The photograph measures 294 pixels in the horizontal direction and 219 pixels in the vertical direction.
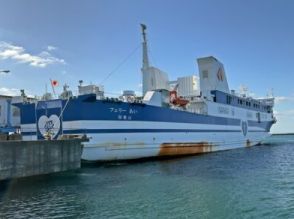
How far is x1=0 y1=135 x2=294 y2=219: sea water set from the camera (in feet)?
44.4

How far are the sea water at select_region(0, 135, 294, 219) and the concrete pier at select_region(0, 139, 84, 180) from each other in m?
0.73

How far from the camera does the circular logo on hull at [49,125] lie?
28547 millimetres

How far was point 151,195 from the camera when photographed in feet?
54.5

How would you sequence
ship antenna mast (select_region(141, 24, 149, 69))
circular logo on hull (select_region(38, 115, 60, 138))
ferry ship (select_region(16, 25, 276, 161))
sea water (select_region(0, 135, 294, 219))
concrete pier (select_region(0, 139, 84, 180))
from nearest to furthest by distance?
1. sea water (select_region(0, 135, 294, 219))
2. concrete pier (select_region(0, 139, 84, 180))
3. ferry ship (select_region(16, 25, 276, 161))
4. circular logo on hull (select_region(38, 115, 60, 138))
5. ship antenna mast (select_region(141, 24, 149, 69))

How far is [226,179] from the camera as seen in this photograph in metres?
21.5

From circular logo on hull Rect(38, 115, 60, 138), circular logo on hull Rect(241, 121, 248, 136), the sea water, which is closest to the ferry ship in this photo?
circular logo on hull Rect(38, 115, 60, 138)

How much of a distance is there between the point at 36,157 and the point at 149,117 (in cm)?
1431

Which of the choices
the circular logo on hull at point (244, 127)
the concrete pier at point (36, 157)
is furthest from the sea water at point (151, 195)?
the circular logo on hull at point (244, 127)

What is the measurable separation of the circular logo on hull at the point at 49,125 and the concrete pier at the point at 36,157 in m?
5.08

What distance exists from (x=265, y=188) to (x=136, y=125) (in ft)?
49.2

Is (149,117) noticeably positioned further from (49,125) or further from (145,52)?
(145,52)

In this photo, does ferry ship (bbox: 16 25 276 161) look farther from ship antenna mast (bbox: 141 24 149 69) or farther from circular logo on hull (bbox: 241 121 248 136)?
circular logo on hull (bbox: 241 121 248 136)

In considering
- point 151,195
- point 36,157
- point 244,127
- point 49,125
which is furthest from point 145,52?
point 244,127

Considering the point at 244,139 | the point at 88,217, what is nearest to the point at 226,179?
the point at 88,217
